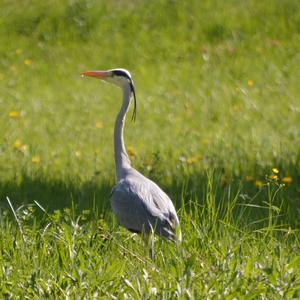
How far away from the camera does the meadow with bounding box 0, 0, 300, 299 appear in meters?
4.72

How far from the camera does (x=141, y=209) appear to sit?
5828 mm

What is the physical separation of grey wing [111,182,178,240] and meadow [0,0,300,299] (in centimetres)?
9

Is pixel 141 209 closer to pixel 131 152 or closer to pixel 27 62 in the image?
pixel 131 152

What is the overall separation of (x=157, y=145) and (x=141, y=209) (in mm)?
3428

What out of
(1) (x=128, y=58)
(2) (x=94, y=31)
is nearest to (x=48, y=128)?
(1) (x=128, y=58)

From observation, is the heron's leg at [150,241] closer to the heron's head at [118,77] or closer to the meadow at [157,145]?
the meadow at [157,145]

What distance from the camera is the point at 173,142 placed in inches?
370

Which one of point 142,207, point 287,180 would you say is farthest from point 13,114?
point 142,207

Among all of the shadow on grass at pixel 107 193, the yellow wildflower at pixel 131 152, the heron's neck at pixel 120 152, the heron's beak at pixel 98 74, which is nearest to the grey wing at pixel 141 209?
the heron's neck at pixel 120 152

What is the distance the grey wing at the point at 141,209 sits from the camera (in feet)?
18.6

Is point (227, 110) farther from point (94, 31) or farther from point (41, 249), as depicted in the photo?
point (41, 249)

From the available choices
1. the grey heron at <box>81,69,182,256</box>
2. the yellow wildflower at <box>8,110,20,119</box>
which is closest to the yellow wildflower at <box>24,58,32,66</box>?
the yellow wildflower at <box>8,110,20,119</box>

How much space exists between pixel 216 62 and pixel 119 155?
7014mm

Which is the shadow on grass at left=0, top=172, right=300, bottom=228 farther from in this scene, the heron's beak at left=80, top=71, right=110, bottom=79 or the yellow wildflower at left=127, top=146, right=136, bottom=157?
the heron's beak at left=80, top=71, right=110, bottom=79
